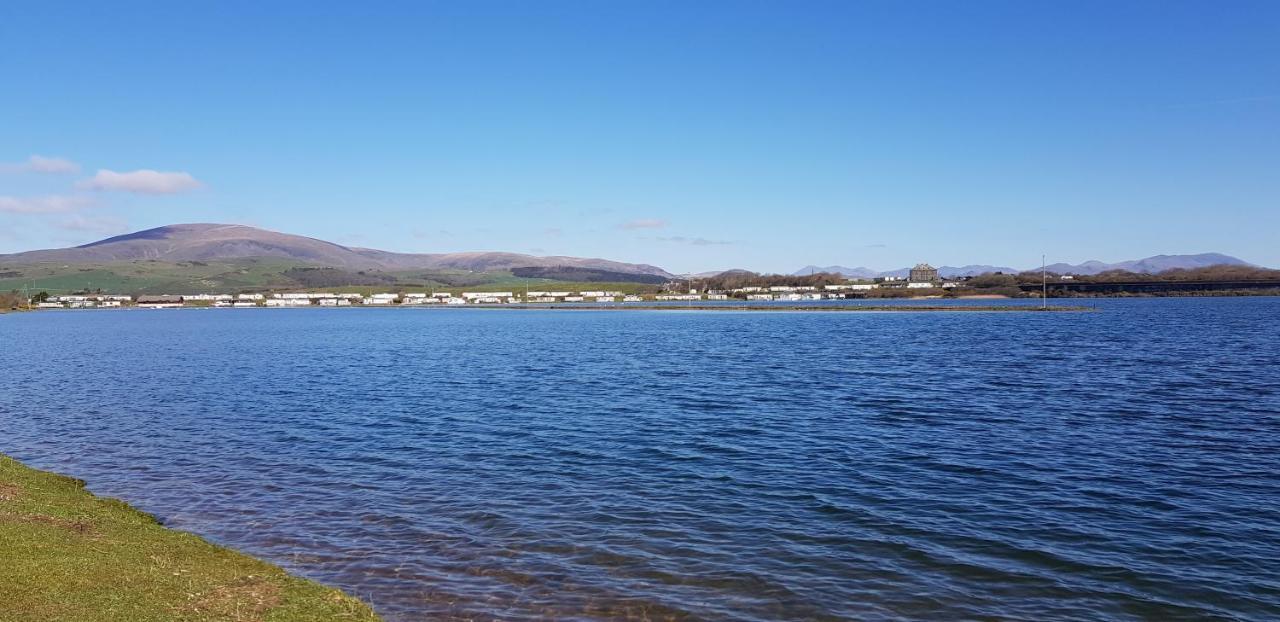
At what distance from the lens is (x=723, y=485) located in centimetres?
2531

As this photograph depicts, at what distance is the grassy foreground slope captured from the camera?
12.8m

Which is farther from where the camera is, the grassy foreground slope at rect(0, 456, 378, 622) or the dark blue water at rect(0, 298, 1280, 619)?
the dark blue water at rect(0, 298, 1280, 619)

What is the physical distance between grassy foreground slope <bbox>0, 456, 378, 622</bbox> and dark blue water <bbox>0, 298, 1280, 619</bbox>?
4.86 feet

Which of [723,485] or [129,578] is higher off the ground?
[129,578]

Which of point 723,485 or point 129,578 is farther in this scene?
point 723,485

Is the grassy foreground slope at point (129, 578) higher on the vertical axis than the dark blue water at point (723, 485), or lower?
higher

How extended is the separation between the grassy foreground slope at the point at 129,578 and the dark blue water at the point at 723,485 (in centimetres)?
148

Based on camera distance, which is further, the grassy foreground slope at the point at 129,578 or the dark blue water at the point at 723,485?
the dark blue water at the point at 723,485

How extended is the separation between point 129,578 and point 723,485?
15921 millimetres

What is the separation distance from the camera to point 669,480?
2597 cm

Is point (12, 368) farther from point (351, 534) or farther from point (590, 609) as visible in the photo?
point (590, 609)

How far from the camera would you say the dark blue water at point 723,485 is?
16.6 metres

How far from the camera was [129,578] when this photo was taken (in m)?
14.4

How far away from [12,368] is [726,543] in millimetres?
79239
